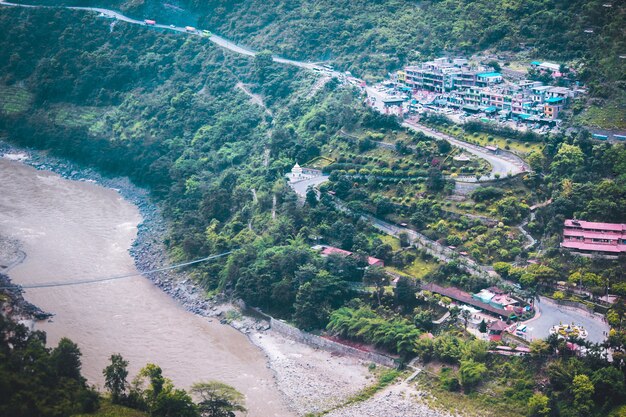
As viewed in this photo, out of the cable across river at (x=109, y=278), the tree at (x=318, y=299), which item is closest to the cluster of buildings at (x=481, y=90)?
the tree at (x=318, y=299)

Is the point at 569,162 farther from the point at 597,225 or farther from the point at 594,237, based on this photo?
the point at 594,237

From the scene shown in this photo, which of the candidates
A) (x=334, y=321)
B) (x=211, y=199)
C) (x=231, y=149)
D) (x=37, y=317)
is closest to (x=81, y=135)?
(x=231, y=149)

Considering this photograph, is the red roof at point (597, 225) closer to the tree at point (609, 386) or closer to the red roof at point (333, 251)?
the tree at point (609, 386)

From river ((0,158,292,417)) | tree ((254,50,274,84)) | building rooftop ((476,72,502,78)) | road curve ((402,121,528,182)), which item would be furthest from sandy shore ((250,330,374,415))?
tree ((254,50,274,84))

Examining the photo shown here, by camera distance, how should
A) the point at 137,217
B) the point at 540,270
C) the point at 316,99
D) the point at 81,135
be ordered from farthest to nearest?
the point at 81,135 < the point at 316,99 < the point at 137,217 < the point at 540,270

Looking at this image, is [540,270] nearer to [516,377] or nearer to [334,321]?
[516,377]

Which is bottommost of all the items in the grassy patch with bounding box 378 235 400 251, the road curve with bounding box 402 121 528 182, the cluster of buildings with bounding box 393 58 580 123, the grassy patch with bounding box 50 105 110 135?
the grassy patch with bounding box 50 105 110 135

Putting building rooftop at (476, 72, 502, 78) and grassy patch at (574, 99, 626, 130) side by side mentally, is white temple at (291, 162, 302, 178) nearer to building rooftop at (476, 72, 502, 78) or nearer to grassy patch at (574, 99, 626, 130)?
building rooftop at (476, 72, 502, 78)
